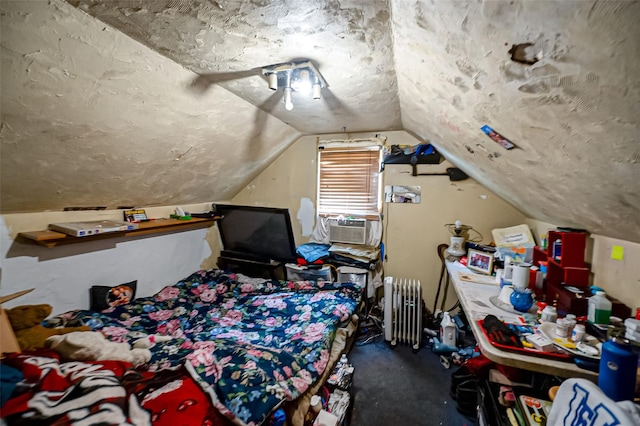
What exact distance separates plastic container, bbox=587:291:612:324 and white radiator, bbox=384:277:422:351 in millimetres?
1317

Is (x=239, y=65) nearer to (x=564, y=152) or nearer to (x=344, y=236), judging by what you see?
(x=564, y=152)

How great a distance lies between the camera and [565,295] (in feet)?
4.52

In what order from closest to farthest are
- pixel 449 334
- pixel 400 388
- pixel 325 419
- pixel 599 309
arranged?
pixel 599 309 → pixel 325 419 → pixel 400 388 → pixel 449 334

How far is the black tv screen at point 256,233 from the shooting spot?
2658 mm

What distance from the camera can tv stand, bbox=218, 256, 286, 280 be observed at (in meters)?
2.96

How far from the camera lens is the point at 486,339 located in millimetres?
1154

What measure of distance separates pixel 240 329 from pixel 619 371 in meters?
2.01

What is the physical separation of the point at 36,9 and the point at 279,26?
89 centimetres

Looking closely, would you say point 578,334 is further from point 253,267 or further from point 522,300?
point 253,267

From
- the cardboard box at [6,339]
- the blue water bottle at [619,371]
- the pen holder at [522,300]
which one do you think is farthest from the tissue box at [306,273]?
the blue water bottle at [619,371]

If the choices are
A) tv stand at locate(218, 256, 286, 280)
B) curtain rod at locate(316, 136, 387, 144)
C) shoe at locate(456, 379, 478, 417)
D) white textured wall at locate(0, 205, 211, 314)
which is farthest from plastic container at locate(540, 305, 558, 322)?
white textured wall at locate(0, 205, 211, 314)

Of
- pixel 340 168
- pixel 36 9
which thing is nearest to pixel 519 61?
pixel 36 9

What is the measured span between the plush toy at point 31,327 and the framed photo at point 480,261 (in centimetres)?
294

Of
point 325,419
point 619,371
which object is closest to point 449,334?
point 325,419
